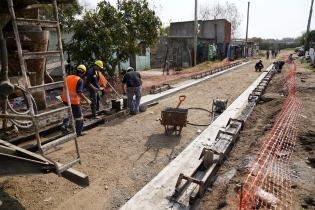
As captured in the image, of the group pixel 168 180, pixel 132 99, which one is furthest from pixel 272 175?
pixel 132 99

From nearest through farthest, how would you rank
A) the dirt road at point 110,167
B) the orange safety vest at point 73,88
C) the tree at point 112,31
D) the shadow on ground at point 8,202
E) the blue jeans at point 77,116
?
the shadow on ground at point 8,202
the dirt road at point 110,167
the orange safety vest at point 73,88
the blue jeans at point 77,116
the tree at point 112,31

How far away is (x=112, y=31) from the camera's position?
44.1ft

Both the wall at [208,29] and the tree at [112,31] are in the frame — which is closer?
the tree at [112,31]

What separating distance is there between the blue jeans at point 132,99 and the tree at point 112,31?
435 centimetres

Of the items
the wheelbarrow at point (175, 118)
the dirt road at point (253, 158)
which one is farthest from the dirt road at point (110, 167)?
the dirt road at point (253, 158)

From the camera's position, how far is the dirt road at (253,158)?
4.33 m

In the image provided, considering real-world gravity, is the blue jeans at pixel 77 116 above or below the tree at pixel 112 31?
below

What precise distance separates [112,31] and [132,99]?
5.14 metres

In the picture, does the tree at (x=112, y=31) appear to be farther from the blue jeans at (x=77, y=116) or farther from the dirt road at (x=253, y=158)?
the dirt road at (x=253, y=158)

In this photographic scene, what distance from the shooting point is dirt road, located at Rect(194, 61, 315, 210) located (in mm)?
4328

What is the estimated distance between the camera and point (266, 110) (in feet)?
33.0

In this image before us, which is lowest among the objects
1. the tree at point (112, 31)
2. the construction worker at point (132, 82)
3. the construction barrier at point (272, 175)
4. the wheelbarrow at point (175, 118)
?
the construction barrier at point (272, 175)

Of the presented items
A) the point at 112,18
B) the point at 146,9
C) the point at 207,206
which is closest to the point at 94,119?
the point at 207,206

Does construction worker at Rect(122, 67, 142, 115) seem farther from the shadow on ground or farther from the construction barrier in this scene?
the shadow on ground
